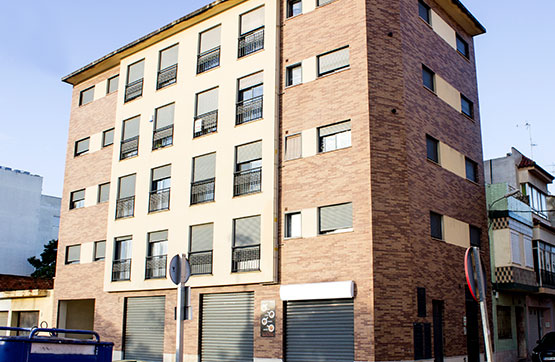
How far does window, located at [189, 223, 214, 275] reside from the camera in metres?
22.2

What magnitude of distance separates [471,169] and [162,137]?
1322cm

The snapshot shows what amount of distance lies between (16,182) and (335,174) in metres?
50.1

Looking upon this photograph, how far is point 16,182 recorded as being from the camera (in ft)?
198

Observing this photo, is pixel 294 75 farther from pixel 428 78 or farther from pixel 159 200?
pixel 159 200

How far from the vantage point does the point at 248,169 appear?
2170 cm

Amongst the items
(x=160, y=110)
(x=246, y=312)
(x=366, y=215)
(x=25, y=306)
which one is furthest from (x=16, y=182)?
(x=366, y=215)

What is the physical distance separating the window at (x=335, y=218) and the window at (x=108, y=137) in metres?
13.9

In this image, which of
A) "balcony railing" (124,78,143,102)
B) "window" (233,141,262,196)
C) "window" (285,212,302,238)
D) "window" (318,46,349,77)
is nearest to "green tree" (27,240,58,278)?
"balcony railing" (124,78,143,102)

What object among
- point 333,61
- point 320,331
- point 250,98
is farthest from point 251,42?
point 320,331

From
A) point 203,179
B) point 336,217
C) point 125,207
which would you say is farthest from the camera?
point 125,207

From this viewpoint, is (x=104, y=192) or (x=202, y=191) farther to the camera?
(x=104, y=192)

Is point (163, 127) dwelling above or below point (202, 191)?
above

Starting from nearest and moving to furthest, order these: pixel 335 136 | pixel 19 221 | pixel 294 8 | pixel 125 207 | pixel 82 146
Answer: pixel 335 136 → pixel 294 8 → pixel 125 207 → pixel 82 146 → pixel 19 221

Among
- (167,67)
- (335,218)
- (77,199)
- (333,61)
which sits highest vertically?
(167,67)
